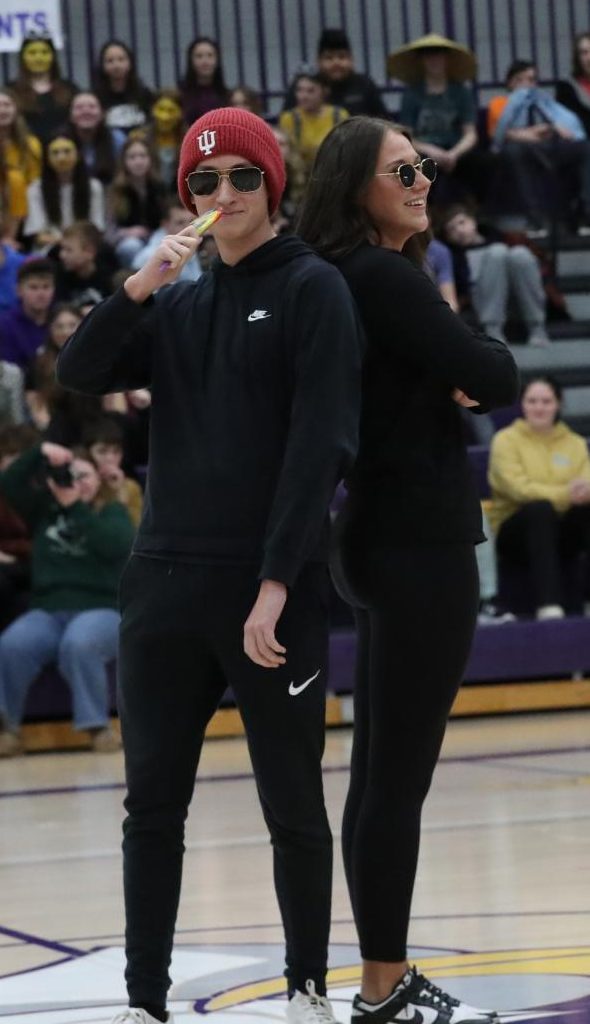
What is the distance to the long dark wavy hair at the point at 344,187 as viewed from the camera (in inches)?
142

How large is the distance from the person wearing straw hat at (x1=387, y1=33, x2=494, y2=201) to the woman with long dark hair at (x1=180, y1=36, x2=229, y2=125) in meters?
1.23

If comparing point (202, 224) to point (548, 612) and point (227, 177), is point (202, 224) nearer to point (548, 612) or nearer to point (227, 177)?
point (227, 177)

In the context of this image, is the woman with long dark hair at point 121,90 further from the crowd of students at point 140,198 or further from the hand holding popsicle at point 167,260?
the hand holding popsicle at point 167,260

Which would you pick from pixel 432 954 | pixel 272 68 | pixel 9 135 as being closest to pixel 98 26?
pixel 272 68

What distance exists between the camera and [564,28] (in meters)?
15.6

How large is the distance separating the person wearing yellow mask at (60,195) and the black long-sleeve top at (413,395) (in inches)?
333

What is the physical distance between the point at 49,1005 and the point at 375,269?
1.57 meters

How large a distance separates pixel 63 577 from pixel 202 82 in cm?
477

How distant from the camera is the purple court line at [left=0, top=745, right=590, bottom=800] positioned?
24.9 feet

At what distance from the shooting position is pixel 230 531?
342 centimetres

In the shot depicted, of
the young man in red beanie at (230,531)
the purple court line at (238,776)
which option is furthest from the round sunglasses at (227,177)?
the purple court line at (238,776)

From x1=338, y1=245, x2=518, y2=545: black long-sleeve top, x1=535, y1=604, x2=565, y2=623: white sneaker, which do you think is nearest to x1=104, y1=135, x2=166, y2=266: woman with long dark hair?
x1=535, y1=604, x2=565, y2=623: white sneaker

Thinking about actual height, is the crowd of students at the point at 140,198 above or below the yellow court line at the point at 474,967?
above

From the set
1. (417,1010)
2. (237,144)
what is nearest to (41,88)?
(237,144)
